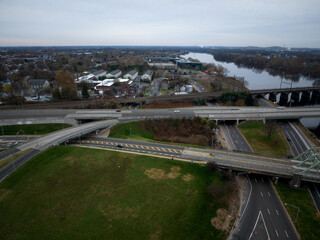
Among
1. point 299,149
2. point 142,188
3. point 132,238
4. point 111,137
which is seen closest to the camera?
point 132,238

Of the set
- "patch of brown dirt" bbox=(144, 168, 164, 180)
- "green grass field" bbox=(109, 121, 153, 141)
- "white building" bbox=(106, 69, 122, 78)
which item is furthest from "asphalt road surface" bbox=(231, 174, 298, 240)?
"white building" bbox=(106, 69, 122, 78)

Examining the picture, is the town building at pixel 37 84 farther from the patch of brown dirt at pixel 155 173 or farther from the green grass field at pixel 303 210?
the green grass field at pixel 303 210

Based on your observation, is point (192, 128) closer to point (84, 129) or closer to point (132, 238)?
point (84, 129)

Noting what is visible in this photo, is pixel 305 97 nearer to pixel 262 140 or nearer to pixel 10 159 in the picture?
pixel 262 140

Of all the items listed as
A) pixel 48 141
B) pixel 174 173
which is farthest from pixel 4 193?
pixel 174 173

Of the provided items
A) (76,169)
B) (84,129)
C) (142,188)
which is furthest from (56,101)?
(142,188)

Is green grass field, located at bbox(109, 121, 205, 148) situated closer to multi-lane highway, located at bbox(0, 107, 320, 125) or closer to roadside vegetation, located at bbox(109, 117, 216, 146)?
roadside vegetation, located at bbox(109, 117, 216, 146)
